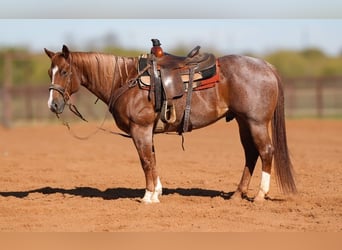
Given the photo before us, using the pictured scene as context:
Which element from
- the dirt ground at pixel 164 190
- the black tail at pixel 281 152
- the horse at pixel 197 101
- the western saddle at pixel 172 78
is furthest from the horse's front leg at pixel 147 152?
the black tail at pixel 281 152

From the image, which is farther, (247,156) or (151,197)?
(247,156)

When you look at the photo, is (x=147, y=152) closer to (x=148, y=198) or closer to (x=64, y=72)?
(x=148, y=198)

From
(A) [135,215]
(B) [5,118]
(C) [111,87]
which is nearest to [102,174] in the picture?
(C) [111,87]

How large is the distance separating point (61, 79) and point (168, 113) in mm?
1560

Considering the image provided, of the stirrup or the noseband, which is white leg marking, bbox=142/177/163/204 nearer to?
the stirrup

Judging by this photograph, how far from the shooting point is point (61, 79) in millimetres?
7402

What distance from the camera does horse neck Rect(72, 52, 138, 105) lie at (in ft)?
24.8

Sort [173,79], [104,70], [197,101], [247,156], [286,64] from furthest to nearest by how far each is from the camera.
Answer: [286,64]
[247,156]
[104,70]
[197,101]
[173,79]

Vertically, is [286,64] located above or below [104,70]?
below

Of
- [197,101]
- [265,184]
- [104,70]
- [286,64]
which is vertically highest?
[104,70]

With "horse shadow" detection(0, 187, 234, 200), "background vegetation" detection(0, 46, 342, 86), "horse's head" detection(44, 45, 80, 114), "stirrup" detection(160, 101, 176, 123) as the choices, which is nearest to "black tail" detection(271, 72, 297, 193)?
"horse shadow" detection(0, 187, 234, 200)

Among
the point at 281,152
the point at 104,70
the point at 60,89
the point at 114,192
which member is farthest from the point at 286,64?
the point at 60,89

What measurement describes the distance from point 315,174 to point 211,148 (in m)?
5.08

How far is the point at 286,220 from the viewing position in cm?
629
